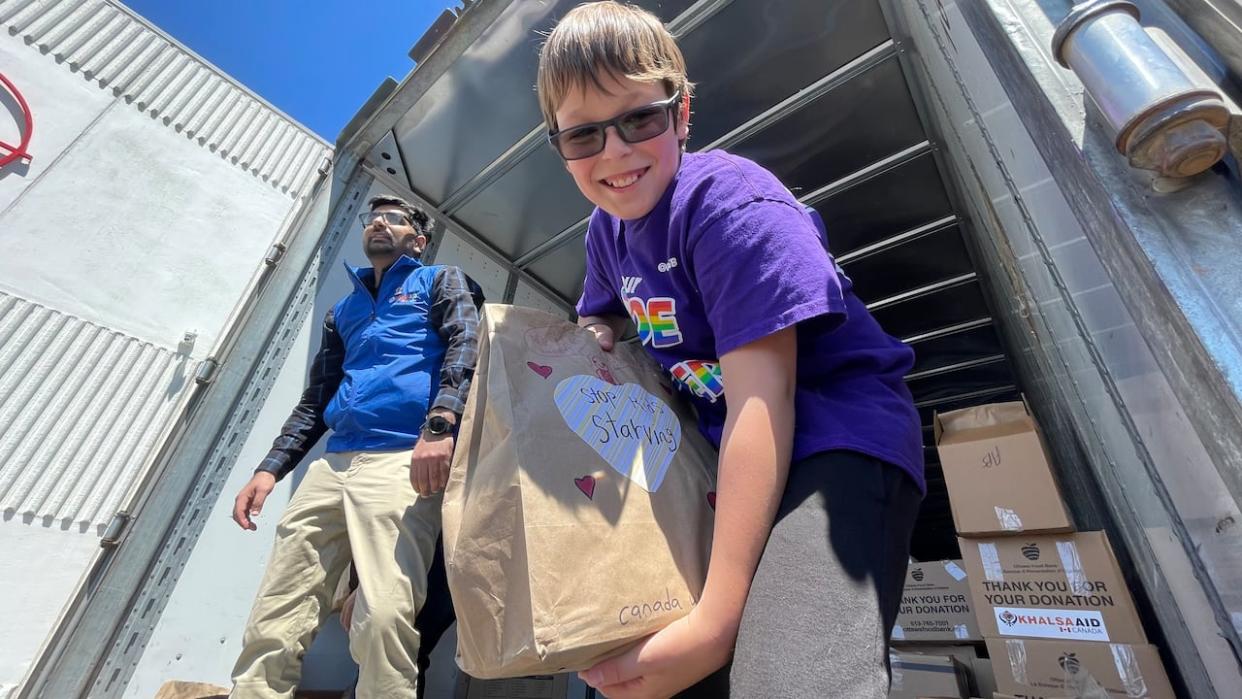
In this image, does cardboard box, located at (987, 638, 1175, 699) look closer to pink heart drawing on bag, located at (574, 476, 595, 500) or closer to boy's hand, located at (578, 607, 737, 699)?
boy's hand, located at (578, 607, 737, 699)

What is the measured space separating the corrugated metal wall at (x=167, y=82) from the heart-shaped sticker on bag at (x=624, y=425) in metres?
3.28

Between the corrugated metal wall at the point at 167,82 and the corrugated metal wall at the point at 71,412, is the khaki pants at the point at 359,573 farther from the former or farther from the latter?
the corrugated metal wall at the point at 167,82

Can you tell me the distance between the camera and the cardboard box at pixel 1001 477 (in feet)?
6.87

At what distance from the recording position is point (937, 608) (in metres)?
3.10

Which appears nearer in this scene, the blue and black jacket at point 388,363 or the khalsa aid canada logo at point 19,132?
the blue and black jacket at point 388,363

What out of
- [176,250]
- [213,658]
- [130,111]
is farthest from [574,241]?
[213,658]

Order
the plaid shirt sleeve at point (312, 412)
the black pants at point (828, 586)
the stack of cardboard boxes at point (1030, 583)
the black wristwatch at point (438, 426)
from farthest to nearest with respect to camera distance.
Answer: the plaid shirt sleeve at point (312, 412)
the stack of cardboard boxes at point (1030, 583)
the black wristwatch at point (438, 426)
the black pants at point (828, 586)

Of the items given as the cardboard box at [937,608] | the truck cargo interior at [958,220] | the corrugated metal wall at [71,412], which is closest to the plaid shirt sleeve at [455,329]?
the truck cargo interior at [958,220]

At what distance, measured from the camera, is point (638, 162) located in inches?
36.2

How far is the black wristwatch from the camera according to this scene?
1.64 metres

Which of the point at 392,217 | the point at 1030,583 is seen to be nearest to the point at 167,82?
the point at 392,217

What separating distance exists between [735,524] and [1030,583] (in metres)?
2.18

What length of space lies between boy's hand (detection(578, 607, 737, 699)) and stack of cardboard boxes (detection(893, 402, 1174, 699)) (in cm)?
192

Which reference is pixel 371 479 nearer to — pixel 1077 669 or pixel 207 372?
pixel 207 372
